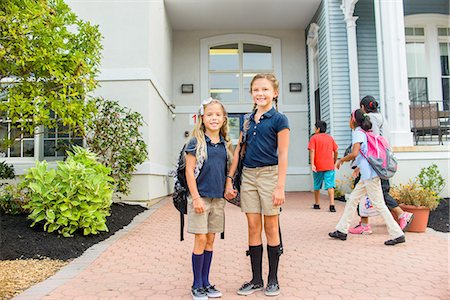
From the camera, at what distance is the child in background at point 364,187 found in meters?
4.32

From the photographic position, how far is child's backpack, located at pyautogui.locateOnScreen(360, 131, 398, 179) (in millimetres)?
4367

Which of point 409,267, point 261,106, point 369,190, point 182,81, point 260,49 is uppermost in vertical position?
point 260,49

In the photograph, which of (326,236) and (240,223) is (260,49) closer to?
(240,223)

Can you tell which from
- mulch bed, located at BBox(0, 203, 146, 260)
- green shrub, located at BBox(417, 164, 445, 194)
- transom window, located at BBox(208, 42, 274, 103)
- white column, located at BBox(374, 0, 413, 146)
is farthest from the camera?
transom window, located at BBox(208, 42, 274, 103)

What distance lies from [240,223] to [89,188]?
246cm

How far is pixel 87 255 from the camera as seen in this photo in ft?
13.6

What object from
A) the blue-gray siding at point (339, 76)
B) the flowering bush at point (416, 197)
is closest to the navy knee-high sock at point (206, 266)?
the flowering bush at point (416, 197)

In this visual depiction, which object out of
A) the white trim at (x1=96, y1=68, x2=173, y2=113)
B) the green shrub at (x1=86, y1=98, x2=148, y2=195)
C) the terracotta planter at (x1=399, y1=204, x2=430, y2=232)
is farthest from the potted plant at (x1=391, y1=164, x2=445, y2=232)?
the white trim at (x1=96, y1=68, x2=173, y2=113)

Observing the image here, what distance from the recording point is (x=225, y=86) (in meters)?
12.1

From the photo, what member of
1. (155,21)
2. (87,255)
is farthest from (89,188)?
(155,21)

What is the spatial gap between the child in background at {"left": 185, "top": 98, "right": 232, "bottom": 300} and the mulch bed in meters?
1.96

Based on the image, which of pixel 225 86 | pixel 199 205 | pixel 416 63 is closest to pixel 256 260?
pixel 199 205

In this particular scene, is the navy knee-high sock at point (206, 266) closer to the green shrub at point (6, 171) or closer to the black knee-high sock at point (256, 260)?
the black knee-high sock at point (256, 260)

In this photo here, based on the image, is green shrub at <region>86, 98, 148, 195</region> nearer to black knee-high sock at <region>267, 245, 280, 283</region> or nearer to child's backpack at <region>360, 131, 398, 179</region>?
child's backpack at <region>360, 131, 398, 179</region>
